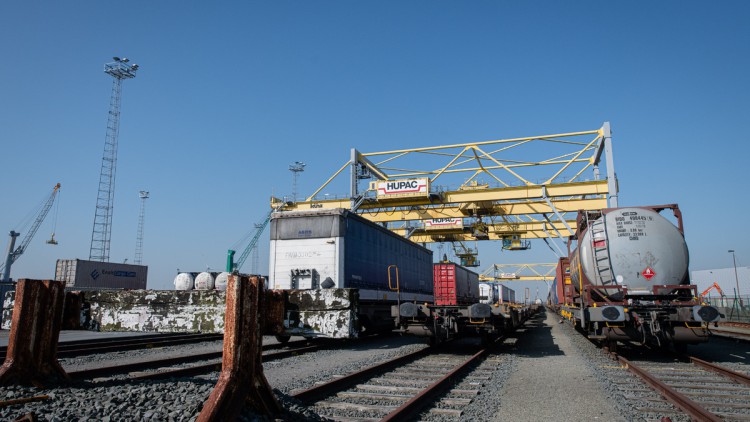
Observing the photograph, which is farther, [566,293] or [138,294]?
[566,293]

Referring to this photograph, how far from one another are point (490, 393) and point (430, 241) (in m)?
26.1

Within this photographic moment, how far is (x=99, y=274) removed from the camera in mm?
32406

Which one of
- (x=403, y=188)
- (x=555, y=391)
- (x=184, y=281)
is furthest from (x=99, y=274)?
(x=555, y=391)

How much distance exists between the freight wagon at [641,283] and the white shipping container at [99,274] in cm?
3045

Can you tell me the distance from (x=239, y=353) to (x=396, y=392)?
4.03 meters

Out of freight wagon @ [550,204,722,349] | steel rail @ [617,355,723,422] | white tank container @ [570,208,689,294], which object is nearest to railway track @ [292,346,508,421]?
steel rail @ [617,355,723,422]

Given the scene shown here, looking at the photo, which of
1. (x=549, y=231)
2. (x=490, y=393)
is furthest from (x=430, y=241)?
(x=490, y=393)

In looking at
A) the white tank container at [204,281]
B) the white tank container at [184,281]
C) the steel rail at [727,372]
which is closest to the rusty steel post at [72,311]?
the steel rail at [727,372]

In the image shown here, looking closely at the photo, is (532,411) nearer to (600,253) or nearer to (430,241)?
(600,253)

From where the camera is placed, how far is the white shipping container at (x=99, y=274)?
101ft

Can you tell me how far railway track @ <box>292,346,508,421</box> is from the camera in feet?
18.6

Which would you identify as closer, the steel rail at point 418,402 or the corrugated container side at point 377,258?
the steel rail at point 418,402

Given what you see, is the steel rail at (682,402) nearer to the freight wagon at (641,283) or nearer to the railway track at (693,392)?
the railway track at (693,392)

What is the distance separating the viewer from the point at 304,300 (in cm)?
374
